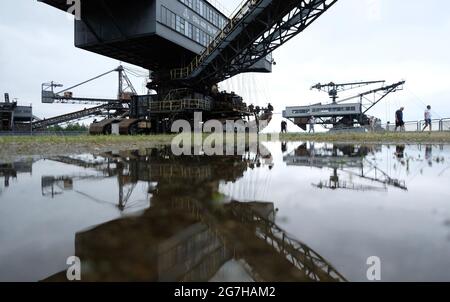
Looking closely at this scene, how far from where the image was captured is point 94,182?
5.03 meters

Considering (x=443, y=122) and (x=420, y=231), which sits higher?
(x=443, y=122)

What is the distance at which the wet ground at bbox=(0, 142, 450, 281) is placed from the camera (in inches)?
77.6

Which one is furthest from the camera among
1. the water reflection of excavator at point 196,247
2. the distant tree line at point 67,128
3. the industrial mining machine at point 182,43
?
the distant tree line at point 67,128

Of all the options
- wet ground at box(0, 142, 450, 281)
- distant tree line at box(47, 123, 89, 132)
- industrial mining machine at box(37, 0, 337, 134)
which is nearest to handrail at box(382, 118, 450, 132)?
industrial mining machine at box(37, 0, 337, 134)

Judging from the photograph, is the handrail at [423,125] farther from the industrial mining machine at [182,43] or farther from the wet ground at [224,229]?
the wet ground at [224,229]

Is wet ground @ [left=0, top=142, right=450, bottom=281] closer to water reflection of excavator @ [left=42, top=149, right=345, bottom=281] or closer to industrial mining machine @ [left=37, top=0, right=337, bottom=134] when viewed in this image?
water reflection of excavator @ [left=42, top=149, right=345, bottom=281]

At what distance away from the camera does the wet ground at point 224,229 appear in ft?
6.47

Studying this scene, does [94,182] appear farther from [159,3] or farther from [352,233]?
[159,3]

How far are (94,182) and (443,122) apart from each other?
98.0 ft

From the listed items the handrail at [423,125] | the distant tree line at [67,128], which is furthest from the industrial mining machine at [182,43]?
the distant tree line at [67,128]

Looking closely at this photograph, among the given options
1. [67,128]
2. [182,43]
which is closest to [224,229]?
[182,43]

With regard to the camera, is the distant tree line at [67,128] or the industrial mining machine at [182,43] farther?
the distant tree line at [67,128]

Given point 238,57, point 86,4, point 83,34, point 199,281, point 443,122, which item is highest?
point 86,4

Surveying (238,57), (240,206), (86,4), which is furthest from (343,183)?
(86,4)
